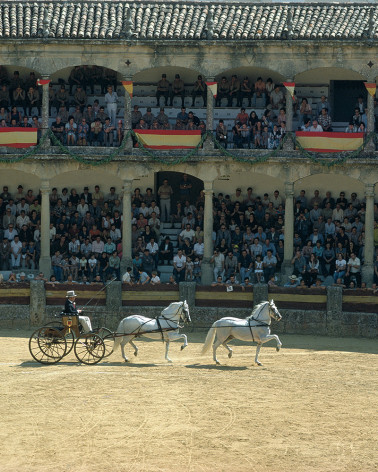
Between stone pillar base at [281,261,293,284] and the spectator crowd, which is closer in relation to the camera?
the spectator crowd

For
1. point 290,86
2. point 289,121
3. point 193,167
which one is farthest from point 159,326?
point 290,86

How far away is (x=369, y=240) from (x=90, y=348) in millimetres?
11957

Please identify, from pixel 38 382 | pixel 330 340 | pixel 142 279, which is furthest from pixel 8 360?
pixel 330 340

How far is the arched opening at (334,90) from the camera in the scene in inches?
1566

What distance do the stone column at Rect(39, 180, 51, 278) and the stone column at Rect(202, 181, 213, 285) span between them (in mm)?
4846

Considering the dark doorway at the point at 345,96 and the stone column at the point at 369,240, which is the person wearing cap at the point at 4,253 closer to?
the stone column at the point at 369,240

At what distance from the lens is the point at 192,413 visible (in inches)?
947

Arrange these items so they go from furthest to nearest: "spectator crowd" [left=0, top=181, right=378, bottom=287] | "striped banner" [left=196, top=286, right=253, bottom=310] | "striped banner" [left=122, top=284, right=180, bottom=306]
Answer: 1. "spectator crowd" [left=0, top=181, right=378, bottom=287]
2. "striped banner" [left=122, top=284, right=180, bottom=306]
3. "striped banner" [left=196, top=286, right=253, bottom=310]

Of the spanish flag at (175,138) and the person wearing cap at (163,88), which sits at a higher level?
the person wearing cap at (163,88)

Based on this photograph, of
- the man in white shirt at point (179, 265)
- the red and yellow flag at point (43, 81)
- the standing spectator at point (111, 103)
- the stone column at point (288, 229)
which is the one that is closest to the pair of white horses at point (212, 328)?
the man in white shirt at point (179, 265)

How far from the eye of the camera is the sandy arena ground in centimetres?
2131

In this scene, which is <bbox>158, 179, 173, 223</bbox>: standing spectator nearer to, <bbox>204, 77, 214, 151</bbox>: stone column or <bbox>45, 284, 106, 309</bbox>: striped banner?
<bbox>204, 77, 214, 151</bbox>: stone column

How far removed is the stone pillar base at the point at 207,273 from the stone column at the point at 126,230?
2.29 metres

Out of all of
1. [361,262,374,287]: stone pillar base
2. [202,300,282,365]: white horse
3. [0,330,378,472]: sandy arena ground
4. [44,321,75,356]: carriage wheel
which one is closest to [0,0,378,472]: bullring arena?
[361,262,374,287]: stone pillar base
